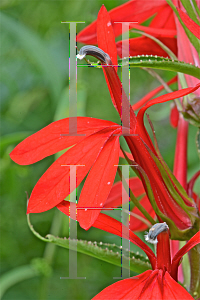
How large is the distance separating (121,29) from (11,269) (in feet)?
1.47

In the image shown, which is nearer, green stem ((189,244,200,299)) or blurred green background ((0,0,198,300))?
green stem ((189,244,200,299))

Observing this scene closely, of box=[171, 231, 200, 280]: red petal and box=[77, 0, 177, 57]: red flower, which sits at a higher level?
box=[77, 0, 177, 57]: red flower

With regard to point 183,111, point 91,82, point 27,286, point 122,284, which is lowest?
point 27,286

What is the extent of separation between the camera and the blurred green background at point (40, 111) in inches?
20.0

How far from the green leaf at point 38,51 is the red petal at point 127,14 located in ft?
0.81

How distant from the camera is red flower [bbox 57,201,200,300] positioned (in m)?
0.17

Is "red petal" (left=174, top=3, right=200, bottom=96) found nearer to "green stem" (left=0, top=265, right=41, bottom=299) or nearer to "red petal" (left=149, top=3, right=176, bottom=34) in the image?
"red petal" (left=149, top=3, right=176, bottom=34)

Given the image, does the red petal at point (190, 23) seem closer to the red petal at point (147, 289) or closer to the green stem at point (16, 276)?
the red petal at point (147, 289)

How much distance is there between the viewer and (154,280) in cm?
19

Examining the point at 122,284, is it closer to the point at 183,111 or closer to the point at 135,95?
the point at 183,111

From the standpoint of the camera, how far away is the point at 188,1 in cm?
21

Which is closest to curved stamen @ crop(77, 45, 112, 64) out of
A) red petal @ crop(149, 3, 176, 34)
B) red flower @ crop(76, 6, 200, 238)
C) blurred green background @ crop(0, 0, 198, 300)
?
red flower @ crop(76, 6, 200, 238)

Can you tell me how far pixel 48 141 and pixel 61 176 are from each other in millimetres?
26

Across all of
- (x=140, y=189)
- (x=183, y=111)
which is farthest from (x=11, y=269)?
(x=183, y=111)
